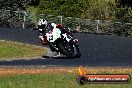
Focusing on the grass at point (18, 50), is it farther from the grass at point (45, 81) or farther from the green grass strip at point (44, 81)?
the green grass strip at point (44, 81)

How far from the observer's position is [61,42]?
24906 mm

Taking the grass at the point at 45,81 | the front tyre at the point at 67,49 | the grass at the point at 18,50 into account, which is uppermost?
the grass at the point at 45,81

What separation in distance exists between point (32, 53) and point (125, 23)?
13384 mm

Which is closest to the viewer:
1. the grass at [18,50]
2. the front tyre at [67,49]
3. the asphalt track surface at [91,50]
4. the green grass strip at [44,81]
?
the green grass strip at [44,81]

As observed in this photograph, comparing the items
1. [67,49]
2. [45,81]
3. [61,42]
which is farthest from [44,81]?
[67,49]

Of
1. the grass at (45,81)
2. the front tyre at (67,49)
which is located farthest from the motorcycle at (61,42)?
the grass at (45,81)

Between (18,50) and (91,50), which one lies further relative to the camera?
(18,50)

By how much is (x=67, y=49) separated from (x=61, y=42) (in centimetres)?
75

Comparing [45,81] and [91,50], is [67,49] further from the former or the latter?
[45,81]

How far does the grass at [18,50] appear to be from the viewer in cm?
2985

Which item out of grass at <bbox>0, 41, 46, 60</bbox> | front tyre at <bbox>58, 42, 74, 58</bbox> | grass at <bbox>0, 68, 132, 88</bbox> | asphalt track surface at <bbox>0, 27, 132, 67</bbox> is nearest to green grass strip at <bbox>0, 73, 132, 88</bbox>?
grass at <bbox>0, 68, 132, 88</bbox>

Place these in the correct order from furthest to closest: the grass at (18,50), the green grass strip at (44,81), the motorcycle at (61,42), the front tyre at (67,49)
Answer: the grass at (18,50), the front tyre at (67,49), the motorcycle at (61,42), the green grass strip at (44,81)

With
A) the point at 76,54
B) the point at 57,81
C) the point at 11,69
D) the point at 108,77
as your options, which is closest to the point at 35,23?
the point at 76,54

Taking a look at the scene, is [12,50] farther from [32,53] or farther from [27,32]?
[27,32]
